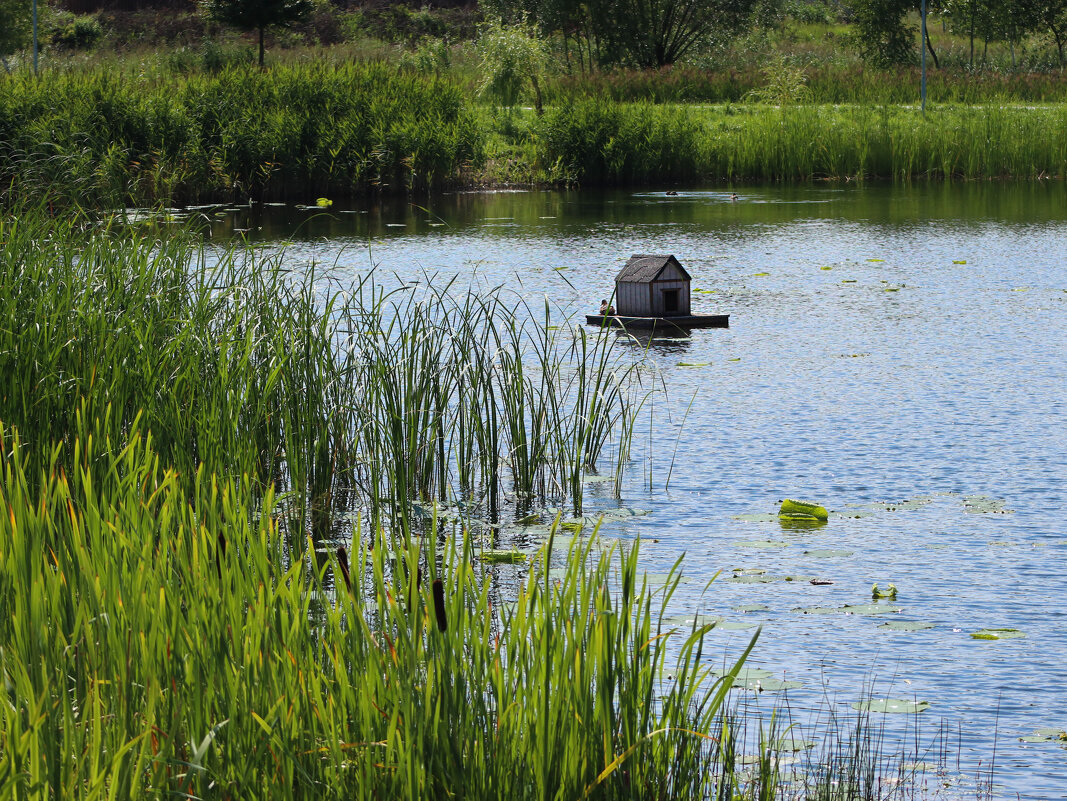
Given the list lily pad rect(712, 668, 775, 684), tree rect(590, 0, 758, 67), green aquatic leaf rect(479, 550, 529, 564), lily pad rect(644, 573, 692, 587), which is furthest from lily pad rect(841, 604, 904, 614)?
tree rect(590, 0, 758, 67)

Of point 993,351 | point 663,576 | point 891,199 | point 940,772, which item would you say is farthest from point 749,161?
point 940,772

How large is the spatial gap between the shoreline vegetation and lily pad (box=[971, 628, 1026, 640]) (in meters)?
14.8

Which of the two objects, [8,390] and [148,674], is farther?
[8,390]

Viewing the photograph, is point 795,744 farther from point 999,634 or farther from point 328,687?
point 328,687

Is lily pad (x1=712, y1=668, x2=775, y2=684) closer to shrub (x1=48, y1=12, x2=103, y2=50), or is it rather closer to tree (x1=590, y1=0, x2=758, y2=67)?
tree (x1=590, y1=0, x2=758, y2=67)

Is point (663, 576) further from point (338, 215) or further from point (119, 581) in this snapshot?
point (338, 215)

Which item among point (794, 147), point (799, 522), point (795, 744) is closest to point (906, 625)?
point (795, 744)

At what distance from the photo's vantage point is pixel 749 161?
84.7 feet

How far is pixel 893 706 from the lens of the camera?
433 centimetres

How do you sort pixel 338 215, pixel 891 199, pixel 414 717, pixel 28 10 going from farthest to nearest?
pixel 28 10 → pixel 891 199 → pixel 338 215 → pixel 414 717

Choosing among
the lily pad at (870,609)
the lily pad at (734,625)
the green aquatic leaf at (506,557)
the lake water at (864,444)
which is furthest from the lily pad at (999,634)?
the green aquatic leaf at (506,557)

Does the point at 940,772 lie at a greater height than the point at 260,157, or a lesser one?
lesser

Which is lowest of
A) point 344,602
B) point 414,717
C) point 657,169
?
point 414,717

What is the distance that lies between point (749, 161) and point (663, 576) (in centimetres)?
2124
